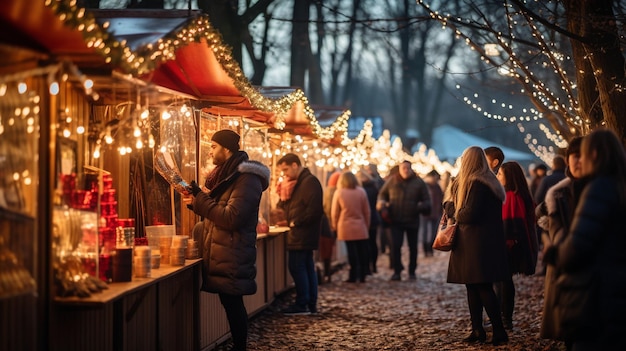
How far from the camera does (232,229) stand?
28.0 feet

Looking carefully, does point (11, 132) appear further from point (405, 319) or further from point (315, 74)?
point (315, 74)

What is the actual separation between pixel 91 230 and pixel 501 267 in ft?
14.7

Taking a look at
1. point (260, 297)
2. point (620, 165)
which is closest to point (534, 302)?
point (260, 297)

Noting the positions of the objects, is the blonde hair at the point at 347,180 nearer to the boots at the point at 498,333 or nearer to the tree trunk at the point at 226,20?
the tree trunk at the point at 226,20

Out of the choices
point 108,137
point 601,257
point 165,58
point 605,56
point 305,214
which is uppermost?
point 605,56

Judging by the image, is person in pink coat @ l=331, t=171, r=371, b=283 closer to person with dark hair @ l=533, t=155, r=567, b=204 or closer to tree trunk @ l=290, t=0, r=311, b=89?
person with dark hair @ l=533, t=155, r=567, b=204

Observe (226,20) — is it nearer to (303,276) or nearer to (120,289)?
(303,276)

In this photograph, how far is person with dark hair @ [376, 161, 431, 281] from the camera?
18.5 m

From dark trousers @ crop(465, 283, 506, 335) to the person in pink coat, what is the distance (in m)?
7.84

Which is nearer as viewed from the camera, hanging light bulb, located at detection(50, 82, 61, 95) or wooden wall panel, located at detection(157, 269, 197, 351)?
hanging light bulb, located at detection(50, 82, 61, 95)

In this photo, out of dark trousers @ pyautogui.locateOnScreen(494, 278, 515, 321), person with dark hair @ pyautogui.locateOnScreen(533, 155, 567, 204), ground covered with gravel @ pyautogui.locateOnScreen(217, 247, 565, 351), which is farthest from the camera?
person with dark hair @ pyautogui.locateOnScreen(533, 155, 567, 204)

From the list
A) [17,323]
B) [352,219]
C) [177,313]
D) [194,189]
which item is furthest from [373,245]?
[17,323]

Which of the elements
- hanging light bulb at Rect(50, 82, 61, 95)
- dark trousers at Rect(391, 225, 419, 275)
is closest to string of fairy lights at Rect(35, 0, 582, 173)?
hanging light bulb at Rect(50, 82, 61, 95)

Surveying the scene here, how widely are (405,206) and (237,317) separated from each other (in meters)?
9.98
